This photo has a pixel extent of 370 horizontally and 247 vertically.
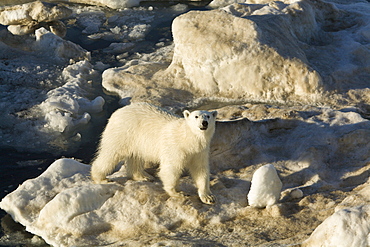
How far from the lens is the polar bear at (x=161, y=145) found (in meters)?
5.93

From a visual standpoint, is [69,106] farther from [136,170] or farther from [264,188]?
[264,188]

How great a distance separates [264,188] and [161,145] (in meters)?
1.38

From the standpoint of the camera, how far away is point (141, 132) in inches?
251

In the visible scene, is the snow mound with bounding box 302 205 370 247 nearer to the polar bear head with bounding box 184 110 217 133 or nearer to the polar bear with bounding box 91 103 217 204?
the polar bear with bounding box 91 103 217 204

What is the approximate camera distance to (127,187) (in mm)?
6289

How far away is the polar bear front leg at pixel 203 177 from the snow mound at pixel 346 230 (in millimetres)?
1523

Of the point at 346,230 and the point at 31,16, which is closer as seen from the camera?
the point at 346,230

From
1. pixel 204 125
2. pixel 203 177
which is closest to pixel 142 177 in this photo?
pixel 203 177

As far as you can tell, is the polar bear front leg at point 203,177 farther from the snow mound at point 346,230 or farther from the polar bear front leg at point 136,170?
the snow mound at point 346,230

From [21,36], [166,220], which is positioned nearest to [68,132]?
[166,220]

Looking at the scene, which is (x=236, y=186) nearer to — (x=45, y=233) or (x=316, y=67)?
(x=45, y=233)

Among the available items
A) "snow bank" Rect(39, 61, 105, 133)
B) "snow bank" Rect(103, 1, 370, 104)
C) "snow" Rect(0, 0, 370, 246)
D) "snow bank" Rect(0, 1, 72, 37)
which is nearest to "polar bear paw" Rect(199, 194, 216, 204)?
"snow" Rect(0, 0, 370, 246)

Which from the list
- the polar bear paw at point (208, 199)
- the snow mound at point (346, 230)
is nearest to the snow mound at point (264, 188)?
the polar bear paw at point (208, 199)

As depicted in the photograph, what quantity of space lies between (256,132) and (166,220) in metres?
2.16
